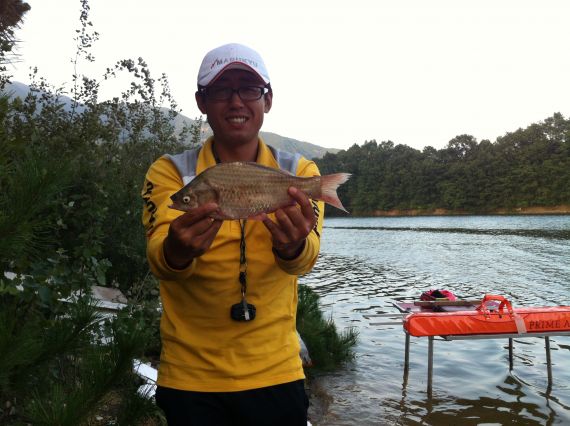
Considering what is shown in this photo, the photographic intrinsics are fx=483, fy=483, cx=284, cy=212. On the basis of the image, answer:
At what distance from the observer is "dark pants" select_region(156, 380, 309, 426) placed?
2.57m

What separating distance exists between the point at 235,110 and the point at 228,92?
12 cm

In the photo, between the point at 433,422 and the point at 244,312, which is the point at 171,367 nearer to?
the point at 244,312

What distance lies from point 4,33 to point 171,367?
227 centimetres

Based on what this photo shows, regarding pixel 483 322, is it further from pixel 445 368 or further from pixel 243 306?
pixel 243 306

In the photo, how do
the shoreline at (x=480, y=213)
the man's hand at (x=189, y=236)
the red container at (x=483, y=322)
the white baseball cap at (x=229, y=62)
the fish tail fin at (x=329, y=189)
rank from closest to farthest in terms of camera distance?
1. the man's hand at (x=189, y=236)
2. the white baseball cap at (x=229, y=62)
3. the fish tail fin at (x=329, y=189)
4. the red container at (x=483, y=322)
5. the shoreline at (x=480, y=213)

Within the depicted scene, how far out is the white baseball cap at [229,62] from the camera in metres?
2.78

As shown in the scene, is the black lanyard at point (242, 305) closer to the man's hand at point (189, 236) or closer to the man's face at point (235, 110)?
the man's hand at point (189, 236)

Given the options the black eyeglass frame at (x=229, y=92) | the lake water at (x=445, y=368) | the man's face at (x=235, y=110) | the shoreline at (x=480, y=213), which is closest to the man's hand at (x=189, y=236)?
the man's face at (x=235, y=110)

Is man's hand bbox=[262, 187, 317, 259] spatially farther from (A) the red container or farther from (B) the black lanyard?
(A) the red container

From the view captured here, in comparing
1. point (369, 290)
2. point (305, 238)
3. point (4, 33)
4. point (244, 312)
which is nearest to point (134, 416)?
point (244, 312)

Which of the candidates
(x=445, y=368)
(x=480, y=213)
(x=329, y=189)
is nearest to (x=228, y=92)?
(x=329, y=189)

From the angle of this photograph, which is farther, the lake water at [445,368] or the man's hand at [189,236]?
the lake water at [445,368]

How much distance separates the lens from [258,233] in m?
2.76

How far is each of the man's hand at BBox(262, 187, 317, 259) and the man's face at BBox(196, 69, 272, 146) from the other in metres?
0.59
